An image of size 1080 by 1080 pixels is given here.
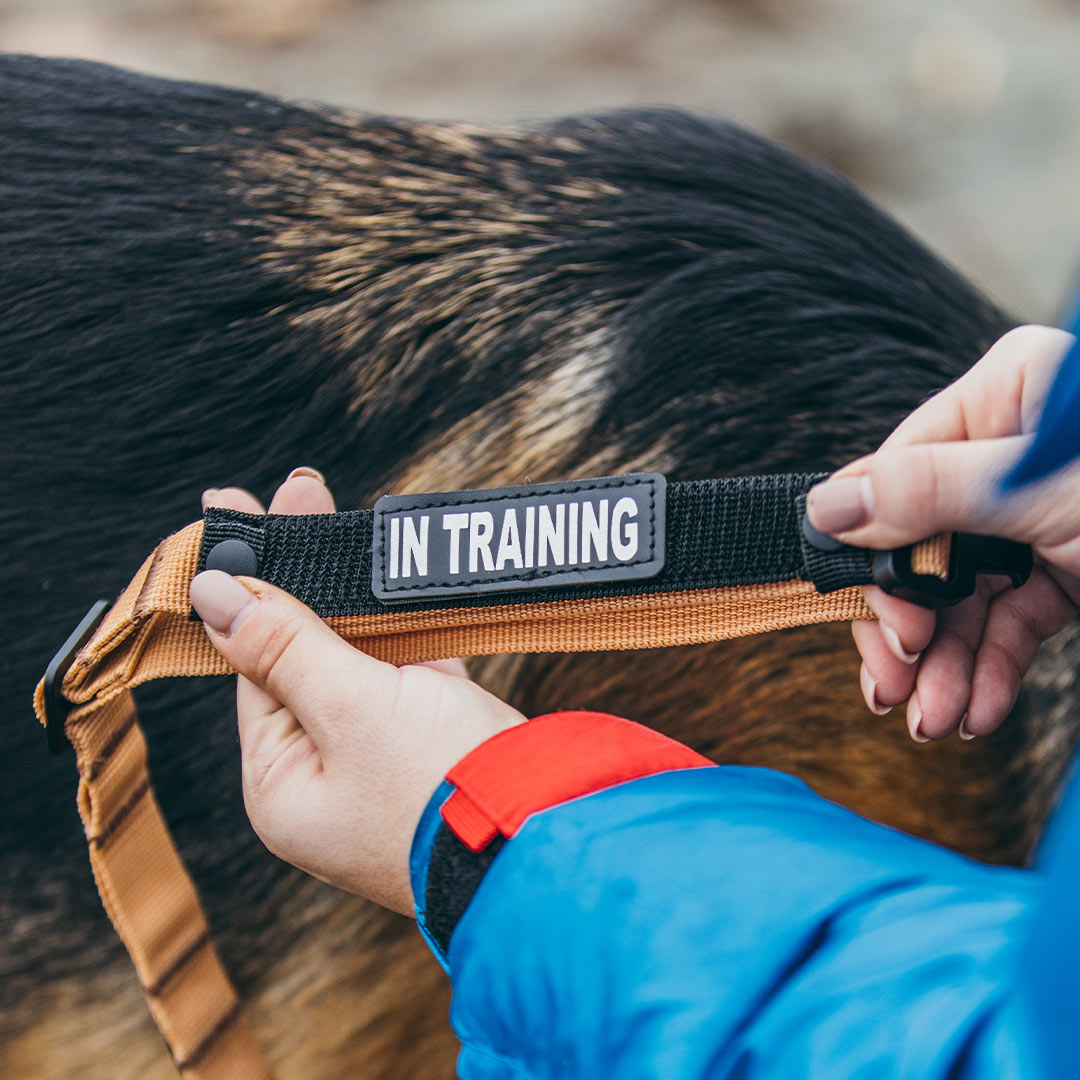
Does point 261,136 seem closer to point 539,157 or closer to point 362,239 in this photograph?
point 362,239

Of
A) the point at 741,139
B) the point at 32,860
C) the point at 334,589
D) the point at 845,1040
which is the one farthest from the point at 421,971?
the point at 741,139

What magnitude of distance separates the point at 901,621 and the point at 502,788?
10.6 inches

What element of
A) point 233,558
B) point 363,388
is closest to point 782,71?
point 363,388

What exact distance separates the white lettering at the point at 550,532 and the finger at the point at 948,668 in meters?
0.26

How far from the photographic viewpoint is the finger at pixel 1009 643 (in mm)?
646

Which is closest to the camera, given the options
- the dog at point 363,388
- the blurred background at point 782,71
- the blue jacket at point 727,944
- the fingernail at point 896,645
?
the blue jacket at point 727,944

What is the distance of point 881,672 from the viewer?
2.13 feet

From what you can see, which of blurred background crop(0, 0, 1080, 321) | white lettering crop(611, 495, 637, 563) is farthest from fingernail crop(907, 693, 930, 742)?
blurred background crop(0, 0, 1080, 321)

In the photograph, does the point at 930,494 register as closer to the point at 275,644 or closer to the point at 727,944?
the point at 727,944

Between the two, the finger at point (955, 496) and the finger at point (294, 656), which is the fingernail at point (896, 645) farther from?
the finger at point (294, 656)

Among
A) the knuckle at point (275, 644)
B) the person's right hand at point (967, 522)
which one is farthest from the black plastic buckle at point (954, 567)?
the knuckle at point (275, 644)

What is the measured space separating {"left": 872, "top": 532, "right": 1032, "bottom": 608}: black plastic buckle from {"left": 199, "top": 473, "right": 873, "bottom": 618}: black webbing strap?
39 millimetres

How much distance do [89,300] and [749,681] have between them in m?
0.61

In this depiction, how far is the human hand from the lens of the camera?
56cm
